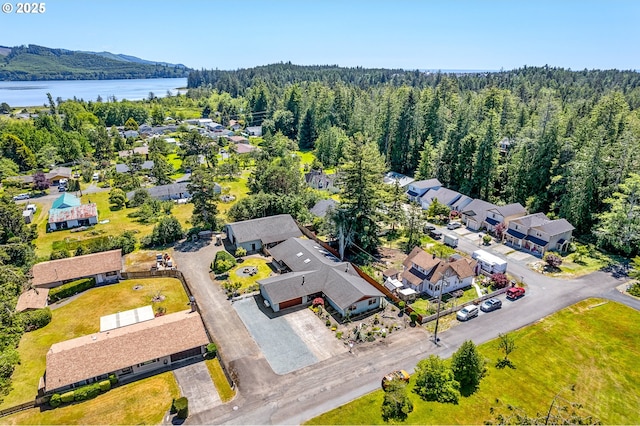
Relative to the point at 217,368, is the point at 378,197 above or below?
above

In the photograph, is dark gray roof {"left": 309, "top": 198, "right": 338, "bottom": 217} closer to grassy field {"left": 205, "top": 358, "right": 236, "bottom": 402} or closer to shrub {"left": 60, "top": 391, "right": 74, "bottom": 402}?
grassy field {"left": 205, "top": 358, "right": 236, "bottom": 402}

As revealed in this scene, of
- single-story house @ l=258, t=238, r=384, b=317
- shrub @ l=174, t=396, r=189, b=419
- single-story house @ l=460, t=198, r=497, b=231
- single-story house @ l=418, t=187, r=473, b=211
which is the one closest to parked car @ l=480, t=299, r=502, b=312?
single-story house @ l=258, t=238, r=384, b=317

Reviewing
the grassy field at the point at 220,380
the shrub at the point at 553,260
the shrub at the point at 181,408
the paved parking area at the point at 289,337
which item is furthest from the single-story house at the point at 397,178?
the shrub at the point at 181,408

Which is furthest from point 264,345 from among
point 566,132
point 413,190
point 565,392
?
point 566,132

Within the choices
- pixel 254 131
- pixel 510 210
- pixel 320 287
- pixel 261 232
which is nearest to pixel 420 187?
pixel 510 210

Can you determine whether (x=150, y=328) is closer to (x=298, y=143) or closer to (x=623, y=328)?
(x=623, y=328)

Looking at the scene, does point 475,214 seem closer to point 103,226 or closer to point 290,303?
point 290,303

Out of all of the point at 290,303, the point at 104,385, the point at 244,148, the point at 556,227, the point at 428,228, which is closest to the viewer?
the point at 104,385
